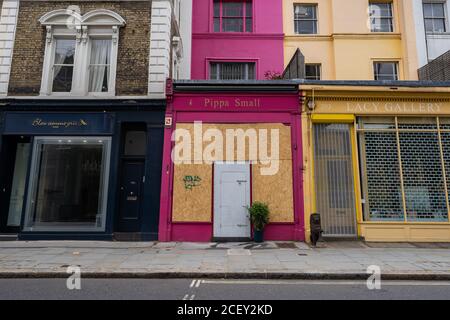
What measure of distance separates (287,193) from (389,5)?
12.9m

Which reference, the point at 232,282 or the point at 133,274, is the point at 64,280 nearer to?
the point at 133,274

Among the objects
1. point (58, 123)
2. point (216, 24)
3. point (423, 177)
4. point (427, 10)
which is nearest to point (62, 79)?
point (58, 123)

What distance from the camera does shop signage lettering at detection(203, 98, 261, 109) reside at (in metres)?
10.8

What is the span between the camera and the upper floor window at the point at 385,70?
14781 millimetres

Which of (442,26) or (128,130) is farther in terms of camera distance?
(442,26)

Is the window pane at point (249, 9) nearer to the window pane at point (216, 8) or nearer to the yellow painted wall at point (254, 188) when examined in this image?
the window pane at point (216, 8)

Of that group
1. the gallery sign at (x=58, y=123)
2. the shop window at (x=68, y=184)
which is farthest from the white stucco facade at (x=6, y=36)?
the shop window at (x=68, y=184)

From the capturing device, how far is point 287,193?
10367 mm

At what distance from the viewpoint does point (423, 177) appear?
10516 mm

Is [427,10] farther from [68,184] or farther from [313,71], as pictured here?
[68,184]

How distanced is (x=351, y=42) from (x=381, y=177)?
8.09 metres

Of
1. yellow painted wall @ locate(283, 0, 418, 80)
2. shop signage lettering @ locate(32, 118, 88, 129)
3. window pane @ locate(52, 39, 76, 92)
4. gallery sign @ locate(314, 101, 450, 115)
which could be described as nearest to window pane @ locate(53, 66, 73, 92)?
window pane @ locate(52, 39, 76, 92)

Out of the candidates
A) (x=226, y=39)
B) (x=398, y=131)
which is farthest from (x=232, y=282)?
(x=226, y=39)

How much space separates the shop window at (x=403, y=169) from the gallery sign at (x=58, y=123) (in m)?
9.58
